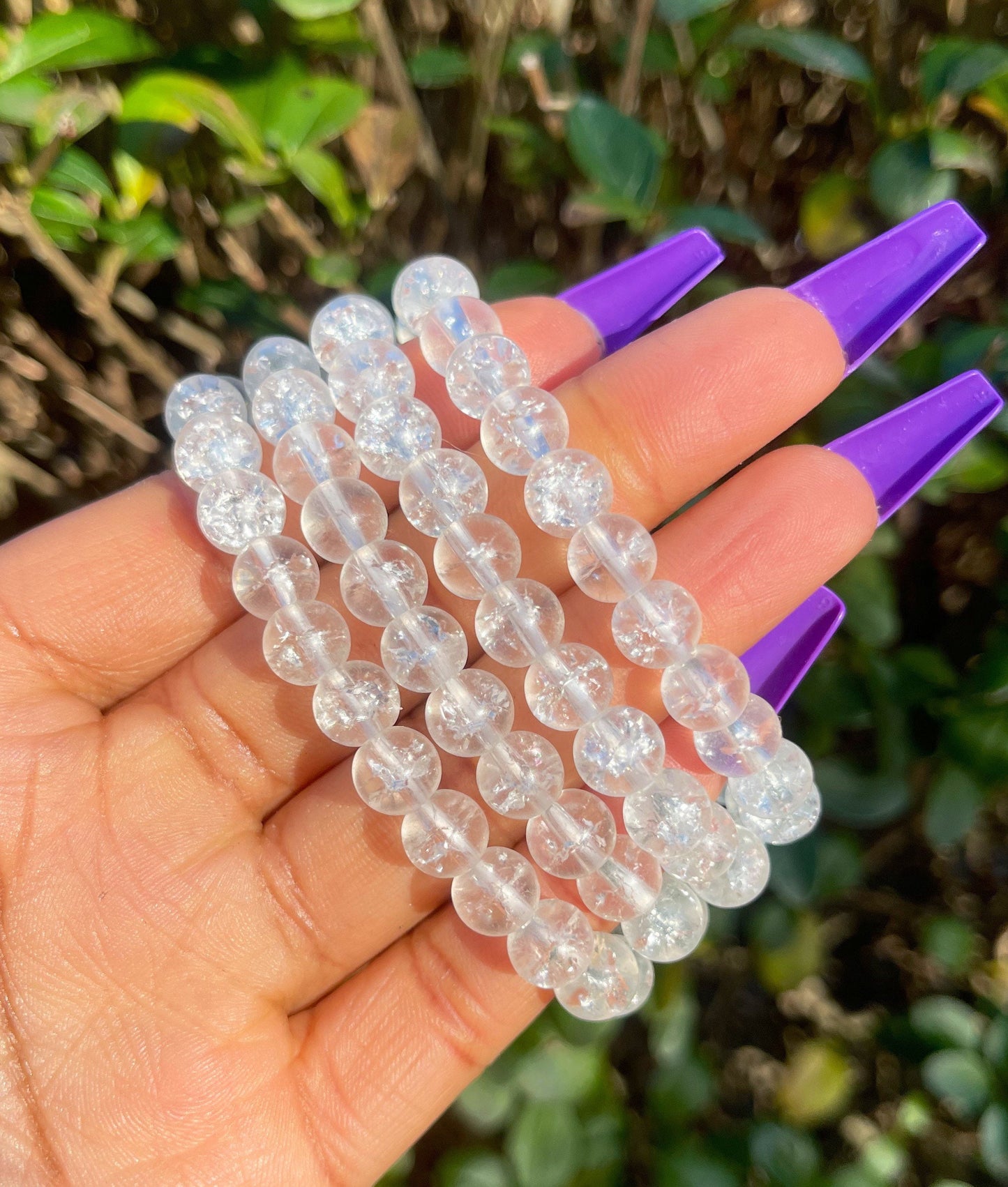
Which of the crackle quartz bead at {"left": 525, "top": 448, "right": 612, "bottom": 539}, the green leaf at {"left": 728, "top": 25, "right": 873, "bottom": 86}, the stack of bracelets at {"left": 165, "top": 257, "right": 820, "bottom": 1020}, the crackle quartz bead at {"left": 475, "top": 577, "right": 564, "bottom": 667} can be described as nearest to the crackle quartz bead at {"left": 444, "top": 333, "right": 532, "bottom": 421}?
the stack of bracelets at {"left": 165, "top": 257, "right": 820, "bottom": 1020}

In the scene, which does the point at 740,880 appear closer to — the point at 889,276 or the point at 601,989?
the point at 601,989

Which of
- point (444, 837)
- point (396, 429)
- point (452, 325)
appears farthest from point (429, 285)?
point (444, 837)

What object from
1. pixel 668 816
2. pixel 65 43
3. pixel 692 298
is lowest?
pixel 668 816

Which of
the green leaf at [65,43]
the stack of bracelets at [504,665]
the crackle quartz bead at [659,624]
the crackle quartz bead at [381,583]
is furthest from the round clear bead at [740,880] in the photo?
the green leaf at [65,43]

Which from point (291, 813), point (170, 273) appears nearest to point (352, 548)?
point (291, 813)

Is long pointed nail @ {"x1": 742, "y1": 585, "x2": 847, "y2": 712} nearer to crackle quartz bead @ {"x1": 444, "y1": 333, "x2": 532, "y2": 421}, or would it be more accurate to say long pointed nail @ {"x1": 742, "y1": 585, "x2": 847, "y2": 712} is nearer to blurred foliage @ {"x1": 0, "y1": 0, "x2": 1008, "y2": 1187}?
blurred foliage @ {"x1": 0, "y1": 0, "x2": 1008, "y2": 1187}

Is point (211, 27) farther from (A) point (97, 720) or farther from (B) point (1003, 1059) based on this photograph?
(B) point (1003, 1059)

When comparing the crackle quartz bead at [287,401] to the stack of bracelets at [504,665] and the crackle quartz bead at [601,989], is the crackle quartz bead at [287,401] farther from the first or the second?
the crackle quartz bead at [601,989]
